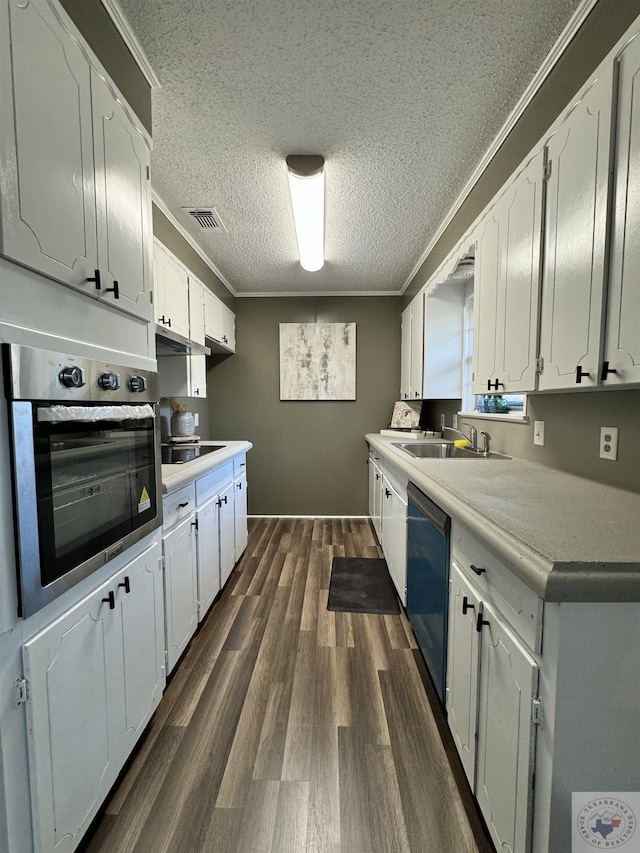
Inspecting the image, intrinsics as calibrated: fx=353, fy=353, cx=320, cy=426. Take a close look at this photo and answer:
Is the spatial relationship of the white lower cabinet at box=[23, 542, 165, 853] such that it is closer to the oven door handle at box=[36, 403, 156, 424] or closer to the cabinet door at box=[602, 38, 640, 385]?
the oven door handle at box=[36, 403, 156, 424]

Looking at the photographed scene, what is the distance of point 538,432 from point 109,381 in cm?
189

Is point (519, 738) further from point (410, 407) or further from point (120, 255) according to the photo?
point (410, 407)

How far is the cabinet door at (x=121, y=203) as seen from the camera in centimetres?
109

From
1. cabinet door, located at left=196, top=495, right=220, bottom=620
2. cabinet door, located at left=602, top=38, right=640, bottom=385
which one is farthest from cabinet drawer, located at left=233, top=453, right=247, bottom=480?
cabinet door, located at left=602, top=38, right=640, bottom=385

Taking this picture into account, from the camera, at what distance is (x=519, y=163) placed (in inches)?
63.5

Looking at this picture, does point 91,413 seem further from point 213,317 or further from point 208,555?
point 213,317

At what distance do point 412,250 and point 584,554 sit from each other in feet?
9.62

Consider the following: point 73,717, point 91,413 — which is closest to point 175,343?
point 91,413

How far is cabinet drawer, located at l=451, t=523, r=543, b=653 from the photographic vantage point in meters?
0.78

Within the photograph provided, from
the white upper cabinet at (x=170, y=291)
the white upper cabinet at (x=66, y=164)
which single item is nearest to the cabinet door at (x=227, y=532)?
the white upper cabinet at (x=170, y=291)

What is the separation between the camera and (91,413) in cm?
97

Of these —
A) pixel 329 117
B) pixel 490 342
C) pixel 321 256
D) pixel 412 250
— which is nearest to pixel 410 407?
pixel 412 250

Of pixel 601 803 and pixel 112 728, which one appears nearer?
pixel 601 803

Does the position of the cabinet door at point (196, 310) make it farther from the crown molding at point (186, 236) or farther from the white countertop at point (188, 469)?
the white countertop at point (188, 469)
